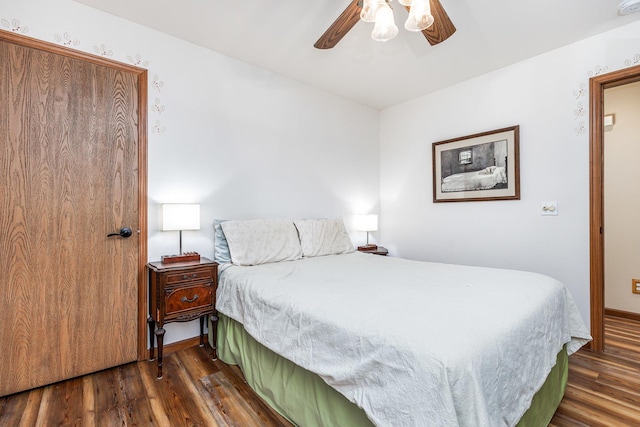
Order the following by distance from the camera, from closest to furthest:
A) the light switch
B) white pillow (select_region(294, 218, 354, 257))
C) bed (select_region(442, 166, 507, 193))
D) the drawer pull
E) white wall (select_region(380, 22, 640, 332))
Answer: the drawer pull, white wall (select_region(380, 22, 640, 332)), the light switch, white pillow (select_region(294, 218, 354, 257)), bed (select_region(442, 166, 507, 193))

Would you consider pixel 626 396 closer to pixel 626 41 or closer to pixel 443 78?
pixel 626 41

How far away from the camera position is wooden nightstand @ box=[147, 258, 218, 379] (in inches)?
80.8

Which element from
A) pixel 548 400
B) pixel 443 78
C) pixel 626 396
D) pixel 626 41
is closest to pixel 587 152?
pixel 626 41

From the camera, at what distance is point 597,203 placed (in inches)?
96.0

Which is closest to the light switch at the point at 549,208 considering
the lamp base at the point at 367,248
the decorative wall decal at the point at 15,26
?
the lamp base at the point at 367,248

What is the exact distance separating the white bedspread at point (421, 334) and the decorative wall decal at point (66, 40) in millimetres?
1943

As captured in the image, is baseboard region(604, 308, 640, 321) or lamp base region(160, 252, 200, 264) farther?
baseboard region(604, 308, 640, 321)

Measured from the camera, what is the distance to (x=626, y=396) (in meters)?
1.85

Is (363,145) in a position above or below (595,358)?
above

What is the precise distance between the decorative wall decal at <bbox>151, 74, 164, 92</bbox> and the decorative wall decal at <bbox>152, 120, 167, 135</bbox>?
0.26m

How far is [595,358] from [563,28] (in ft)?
8.31

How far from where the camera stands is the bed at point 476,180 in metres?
3.01

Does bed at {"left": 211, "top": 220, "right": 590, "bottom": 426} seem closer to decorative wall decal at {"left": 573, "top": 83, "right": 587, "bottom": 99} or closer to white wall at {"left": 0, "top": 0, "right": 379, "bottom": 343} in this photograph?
white wall at {"left": 0, "top": 0, "right": 379, "bottom": 343}

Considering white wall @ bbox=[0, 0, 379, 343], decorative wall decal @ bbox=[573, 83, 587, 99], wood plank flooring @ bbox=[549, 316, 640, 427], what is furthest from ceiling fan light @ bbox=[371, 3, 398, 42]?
wood plank flooring @ bbox=[549, 316, 640, 427]
